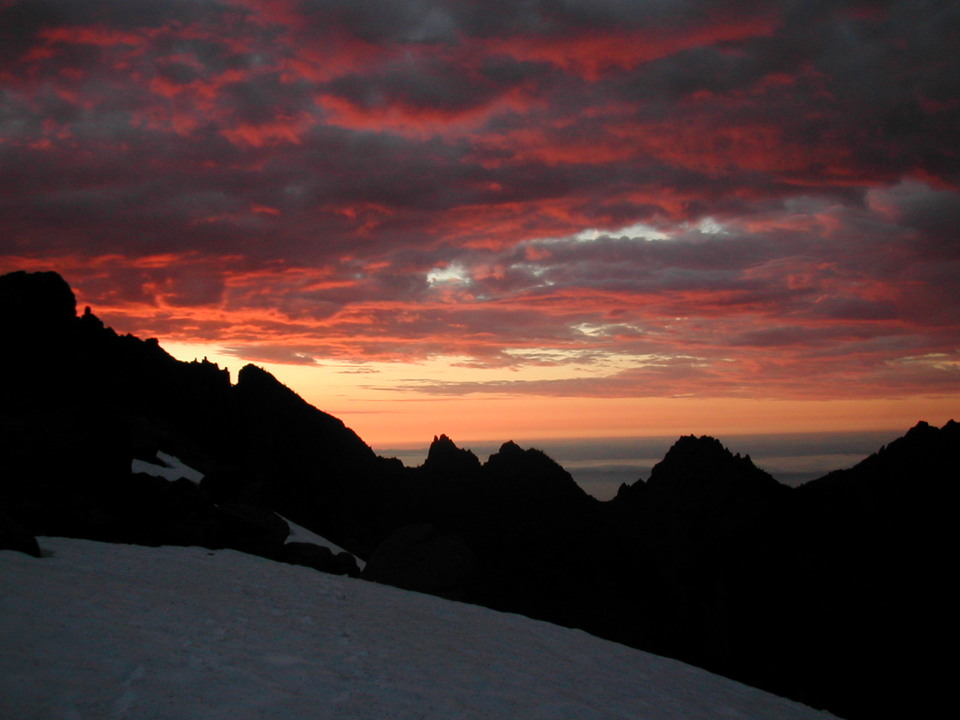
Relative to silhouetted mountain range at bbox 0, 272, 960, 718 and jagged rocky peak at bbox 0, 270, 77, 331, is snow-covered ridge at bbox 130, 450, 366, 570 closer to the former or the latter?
silhouetted mountain range at bbox 0, 272, 960, 718

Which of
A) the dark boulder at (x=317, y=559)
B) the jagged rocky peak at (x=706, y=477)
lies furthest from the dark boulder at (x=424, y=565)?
the jagged rocky peak at (x=706, y=477)

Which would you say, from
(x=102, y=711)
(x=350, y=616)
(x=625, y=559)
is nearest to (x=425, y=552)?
(x=350, y=616)

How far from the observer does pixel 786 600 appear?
60406 millimetres

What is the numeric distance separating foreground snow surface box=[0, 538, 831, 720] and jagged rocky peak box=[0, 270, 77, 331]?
1408 inches

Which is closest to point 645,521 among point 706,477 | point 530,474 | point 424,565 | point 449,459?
point 706,477

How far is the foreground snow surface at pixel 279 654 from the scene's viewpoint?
8188mm

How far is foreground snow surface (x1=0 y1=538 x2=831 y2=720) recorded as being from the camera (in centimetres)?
819

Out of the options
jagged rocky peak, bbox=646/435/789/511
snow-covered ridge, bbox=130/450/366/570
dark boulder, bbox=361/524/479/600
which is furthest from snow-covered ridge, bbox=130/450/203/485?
jagged rocky peak, bbox=646/435/789/511

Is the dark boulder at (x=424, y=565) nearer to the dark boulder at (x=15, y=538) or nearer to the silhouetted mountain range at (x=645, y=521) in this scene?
the dark boulder at (x=15, y=538)

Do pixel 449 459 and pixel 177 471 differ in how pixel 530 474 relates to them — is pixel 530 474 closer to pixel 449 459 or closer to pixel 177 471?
pixel 449 459

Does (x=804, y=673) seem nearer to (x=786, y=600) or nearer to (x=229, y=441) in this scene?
(x=786, y=600)

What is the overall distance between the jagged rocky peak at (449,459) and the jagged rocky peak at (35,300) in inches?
1272

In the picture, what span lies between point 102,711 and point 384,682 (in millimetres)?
3593

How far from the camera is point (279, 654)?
33.3 feet
